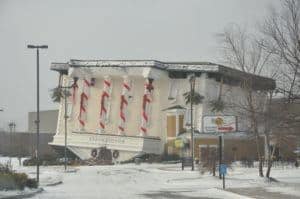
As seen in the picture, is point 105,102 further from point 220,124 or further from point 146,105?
point 220,124

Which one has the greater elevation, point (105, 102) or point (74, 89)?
point (74, 89)

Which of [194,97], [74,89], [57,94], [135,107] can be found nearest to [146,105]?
[135,107]

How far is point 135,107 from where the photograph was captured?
9138 cm

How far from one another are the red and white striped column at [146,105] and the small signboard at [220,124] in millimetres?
54049

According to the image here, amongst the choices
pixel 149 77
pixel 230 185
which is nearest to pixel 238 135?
pixel 149 77

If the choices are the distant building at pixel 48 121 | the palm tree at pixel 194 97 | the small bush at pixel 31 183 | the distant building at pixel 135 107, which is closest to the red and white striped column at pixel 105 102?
the distant building at pixel 135 107

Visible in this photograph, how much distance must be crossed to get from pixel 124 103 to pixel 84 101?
6.59m

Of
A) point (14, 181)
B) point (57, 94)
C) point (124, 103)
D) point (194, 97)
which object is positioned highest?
point (57, 94)

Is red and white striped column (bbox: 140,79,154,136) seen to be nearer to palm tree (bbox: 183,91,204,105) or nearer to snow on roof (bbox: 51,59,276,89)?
snow on roof (bbox: 51,59,276,89)

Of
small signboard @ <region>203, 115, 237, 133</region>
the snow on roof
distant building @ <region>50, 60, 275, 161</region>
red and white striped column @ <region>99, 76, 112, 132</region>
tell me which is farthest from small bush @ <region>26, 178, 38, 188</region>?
red and white striped column @ <region>99, 76, 112, 132</region>

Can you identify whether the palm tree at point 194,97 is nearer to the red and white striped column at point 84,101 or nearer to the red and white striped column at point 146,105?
the red and white striped column at point 146,105

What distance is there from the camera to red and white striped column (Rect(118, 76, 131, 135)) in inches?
3553

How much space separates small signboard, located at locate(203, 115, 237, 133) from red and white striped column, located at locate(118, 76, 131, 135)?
56058 millimetres

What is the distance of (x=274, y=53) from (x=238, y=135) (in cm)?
5812
